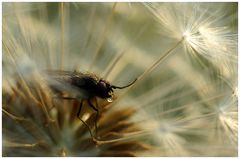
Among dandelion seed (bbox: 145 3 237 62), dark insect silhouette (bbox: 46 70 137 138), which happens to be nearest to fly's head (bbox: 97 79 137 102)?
dark insect silhouette (bbox: 46 70 137 138)

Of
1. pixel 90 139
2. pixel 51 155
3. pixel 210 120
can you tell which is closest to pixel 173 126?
pixel 210 120

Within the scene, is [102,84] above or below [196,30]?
below

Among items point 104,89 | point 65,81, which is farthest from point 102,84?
point 65,81

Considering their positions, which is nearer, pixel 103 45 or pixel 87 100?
pixel 87 100

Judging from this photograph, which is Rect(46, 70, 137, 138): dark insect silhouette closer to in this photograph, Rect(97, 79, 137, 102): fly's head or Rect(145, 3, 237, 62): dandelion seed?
Rect(97, 79, 137, 102): fly's head

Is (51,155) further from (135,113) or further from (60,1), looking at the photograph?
(60,1)

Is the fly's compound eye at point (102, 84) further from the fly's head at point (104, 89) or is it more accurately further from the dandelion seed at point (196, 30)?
the dandelion seed at point (196, 30)

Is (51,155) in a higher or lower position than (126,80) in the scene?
lower

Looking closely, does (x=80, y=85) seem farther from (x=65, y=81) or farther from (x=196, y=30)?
(x=196, y=30)
